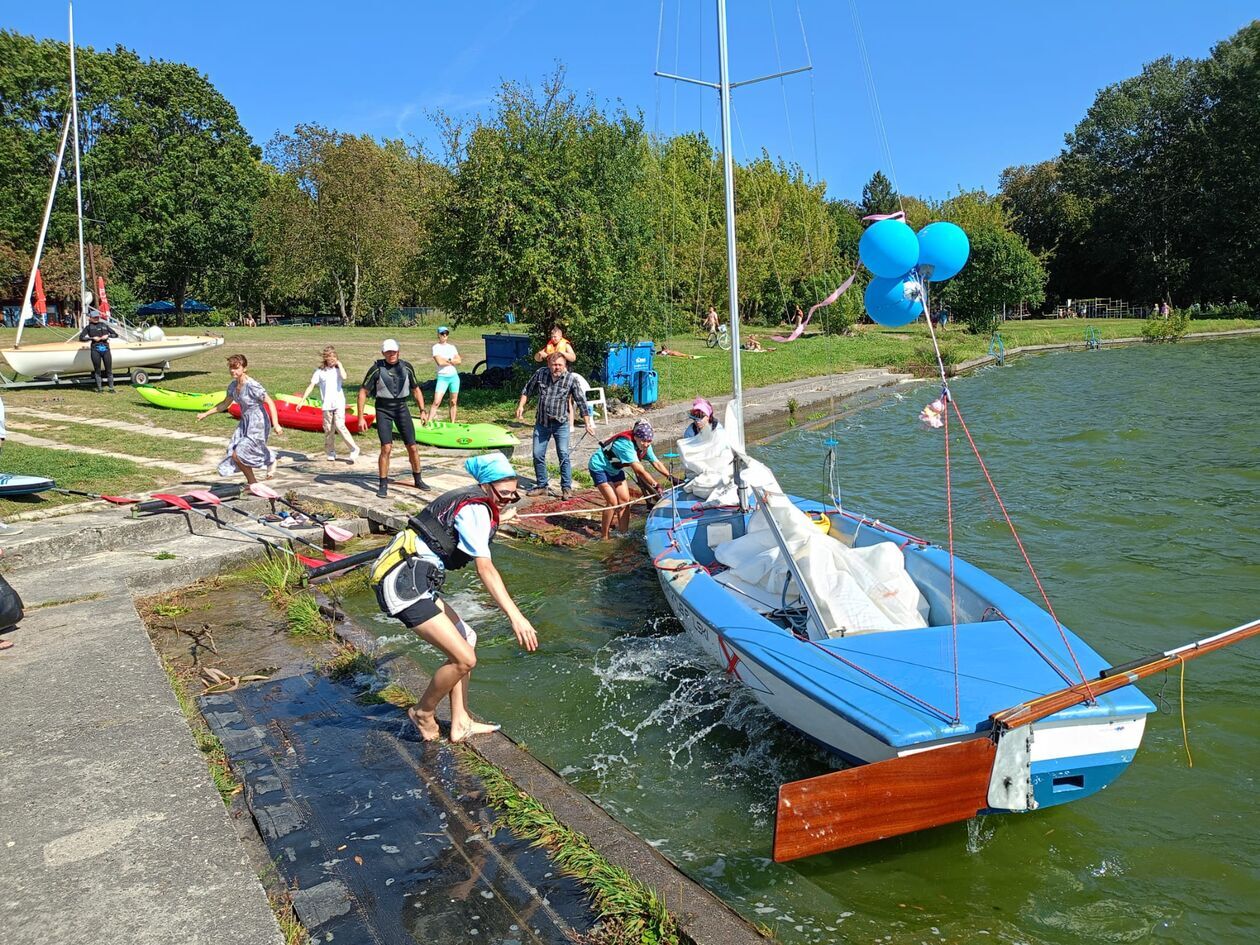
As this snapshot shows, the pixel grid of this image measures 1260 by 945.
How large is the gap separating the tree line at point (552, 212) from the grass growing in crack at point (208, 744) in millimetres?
11332

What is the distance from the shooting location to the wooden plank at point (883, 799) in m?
4.11

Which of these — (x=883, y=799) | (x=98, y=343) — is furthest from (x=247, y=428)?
(x=98, y=343)

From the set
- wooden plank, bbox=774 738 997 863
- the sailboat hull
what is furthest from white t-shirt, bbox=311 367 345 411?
wooden plank, bbox=774 738 997 863

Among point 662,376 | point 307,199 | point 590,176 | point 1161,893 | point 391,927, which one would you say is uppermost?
point 307,199

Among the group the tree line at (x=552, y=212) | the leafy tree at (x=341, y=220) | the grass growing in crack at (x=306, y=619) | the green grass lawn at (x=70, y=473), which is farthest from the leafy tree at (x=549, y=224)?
the leafy tree at (x=341, y=220)

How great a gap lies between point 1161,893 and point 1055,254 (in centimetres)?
6958

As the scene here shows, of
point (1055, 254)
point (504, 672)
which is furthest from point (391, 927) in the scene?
point (1055, 254)

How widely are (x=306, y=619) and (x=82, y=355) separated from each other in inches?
591

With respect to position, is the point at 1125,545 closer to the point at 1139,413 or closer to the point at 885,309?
the point at 885,309

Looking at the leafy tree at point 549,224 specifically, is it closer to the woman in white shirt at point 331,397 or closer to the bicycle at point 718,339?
the woman in white shirt at point 331,397

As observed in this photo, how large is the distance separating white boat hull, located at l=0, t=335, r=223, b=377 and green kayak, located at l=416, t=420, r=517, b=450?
8514mm

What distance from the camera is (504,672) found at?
7105 mm

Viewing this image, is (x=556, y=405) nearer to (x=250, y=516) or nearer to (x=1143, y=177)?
(x=250, y=516)

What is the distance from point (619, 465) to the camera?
10.5m
